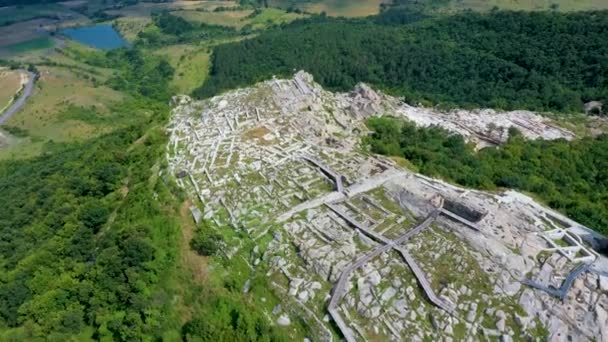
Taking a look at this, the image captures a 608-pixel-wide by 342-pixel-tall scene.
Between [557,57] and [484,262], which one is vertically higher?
[484,262]

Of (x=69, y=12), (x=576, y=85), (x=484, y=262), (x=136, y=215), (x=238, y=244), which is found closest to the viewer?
(x=484, y=262)

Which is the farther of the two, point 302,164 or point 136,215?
point 302,164

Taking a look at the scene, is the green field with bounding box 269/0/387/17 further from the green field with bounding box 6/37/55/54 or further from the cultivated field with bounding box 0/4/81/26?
the cultivated field with bounding box 0/4/81/26

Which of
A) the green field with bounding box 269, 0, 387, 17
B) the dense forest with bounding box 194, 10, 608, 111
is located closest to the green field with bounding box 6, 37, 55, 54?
the dense forest with bounding box 194, 10, 608, 111

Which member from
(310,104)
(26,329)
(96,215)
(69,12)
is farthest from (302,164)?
(69,12)

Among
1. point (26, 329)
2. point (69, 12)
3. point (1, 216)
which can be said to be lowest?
point (69, 12)

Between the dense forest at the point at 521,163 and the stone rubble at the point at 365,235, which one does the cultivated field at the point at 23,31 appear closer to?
the stone rubble at the point at 365,235

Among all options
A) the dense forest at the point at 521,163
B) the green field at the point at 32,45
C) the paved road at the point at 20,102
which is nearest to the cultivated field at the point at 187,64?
the paved road at the point at 20,102

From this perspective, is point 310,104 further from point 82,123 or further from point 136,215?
point 82,123
